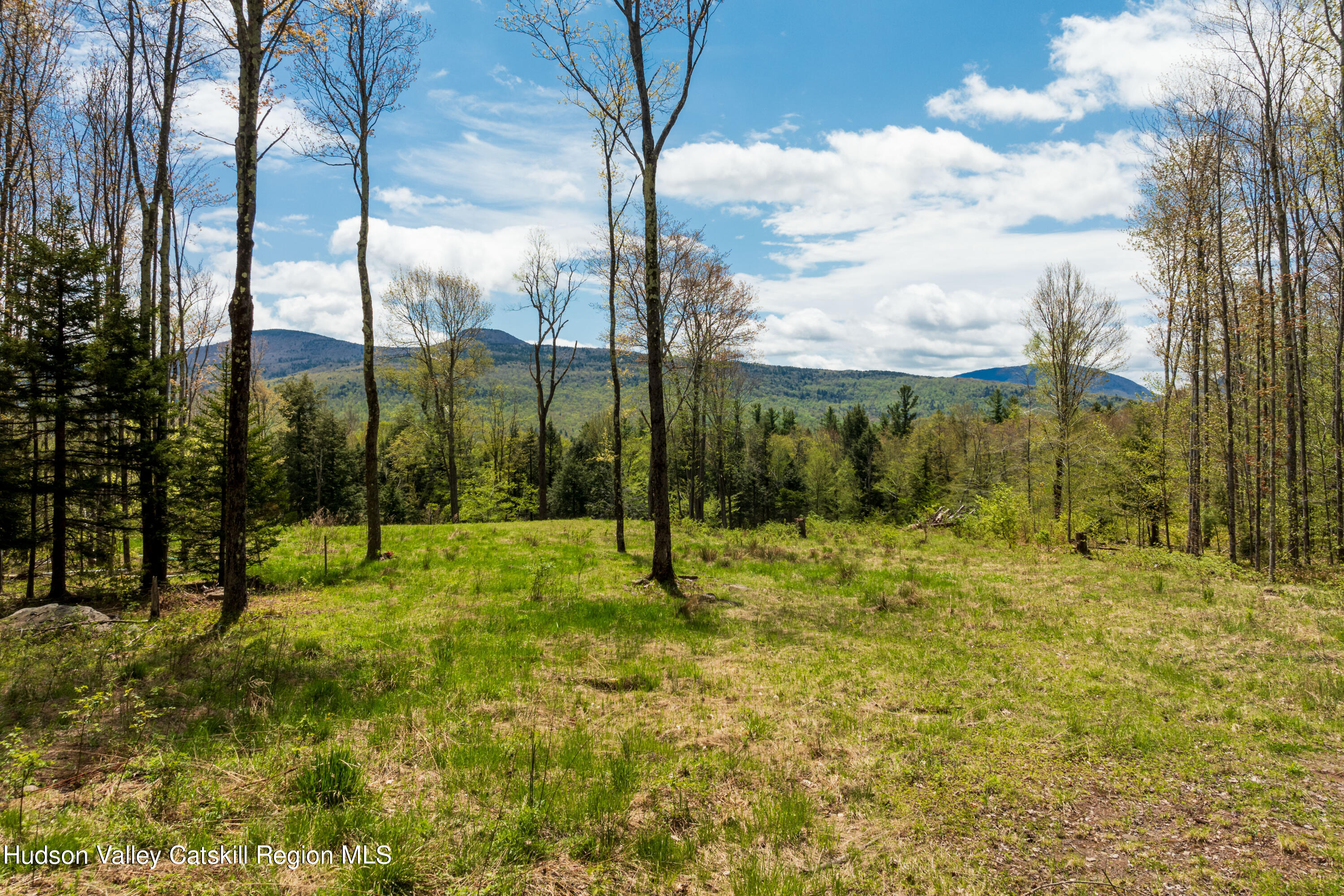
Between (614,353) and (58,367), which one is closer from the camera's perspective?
(58,367)

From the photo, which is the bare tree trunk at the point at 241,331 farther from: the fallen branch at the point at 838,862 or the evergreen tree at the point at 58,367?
the fallen branch at the point at 838,862

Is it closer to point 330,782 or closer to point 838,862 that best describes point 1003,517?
point 838,862

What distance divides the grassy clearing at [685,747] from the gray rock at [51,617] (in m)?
0.97

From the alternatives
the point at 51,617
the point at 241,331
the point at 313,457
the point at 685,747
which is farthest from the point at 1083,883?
the point at 313,457

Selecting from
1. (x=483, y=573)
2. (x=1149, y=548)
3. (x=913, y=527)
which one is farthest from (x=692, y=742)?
(x=913, y=527)

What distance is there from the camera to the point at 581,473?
197 feet

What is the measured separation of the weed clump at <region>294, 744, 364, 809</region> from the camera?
4.24m

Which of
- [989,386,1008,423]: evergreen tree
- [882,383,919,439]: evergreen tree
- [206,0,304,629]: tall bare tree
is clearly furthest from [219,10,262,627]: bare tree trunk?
[989,386,1008,423]: evergreen tree

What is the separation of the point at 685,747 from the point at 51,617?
10584 mm

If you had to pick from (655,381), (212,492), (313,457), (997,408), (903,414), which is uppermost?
(997,408)

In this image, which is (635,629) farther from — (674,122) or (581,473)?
(581,473)

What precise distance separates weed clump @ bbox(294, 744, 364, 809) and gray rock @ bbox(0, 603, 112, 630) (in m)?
7.67

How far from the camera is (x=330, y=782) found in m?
4.31

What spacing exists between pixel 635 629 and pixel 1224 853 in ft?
24.3
